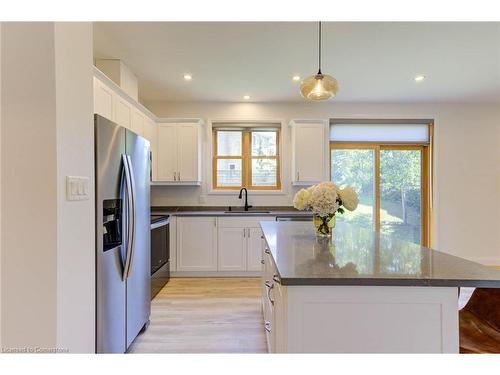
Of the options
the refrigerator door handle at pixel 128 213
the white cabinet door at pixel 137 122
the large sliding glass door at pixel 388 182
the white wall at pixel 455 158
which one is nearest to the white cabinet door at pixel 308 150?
the white wall at pixel 455 158

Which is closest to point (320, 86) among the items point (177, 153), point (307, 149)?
point (307, 149)

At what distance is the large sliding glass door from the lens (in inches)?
175

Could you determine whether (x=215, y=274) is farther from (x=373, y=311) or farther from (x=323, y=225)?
(x=373, y=311)

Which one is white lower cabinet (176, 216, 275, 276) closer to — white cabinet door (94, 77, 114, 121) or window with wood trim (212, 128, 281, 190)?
window with wood trim (212, 128, 281, 190)

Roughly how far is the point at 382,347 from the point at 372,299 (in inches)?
7.4

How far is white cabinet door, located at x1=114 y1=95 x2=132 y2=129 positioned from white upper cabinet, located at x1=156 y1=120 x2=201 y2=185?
96 centimetres

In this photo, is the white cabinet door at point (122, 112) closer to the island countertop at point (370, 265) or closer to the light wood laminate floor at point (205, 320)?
the light wood laminate floor at point (205, 320)

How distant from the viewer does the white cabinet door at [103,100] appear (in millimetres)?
2387

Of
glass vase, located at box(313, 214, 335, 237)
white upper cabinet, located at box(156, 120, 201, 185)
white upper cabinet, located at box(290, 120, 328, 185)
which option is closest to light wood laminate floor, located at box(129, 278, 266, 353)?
glass vase, located at box(313, 214, 335, 237)

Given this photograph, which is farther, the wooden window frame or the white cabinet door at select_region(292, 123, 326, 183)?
the wooden window frame

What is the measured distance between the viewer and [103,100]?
252 cm

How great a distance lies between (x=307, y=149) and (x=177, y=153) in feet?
6.60
